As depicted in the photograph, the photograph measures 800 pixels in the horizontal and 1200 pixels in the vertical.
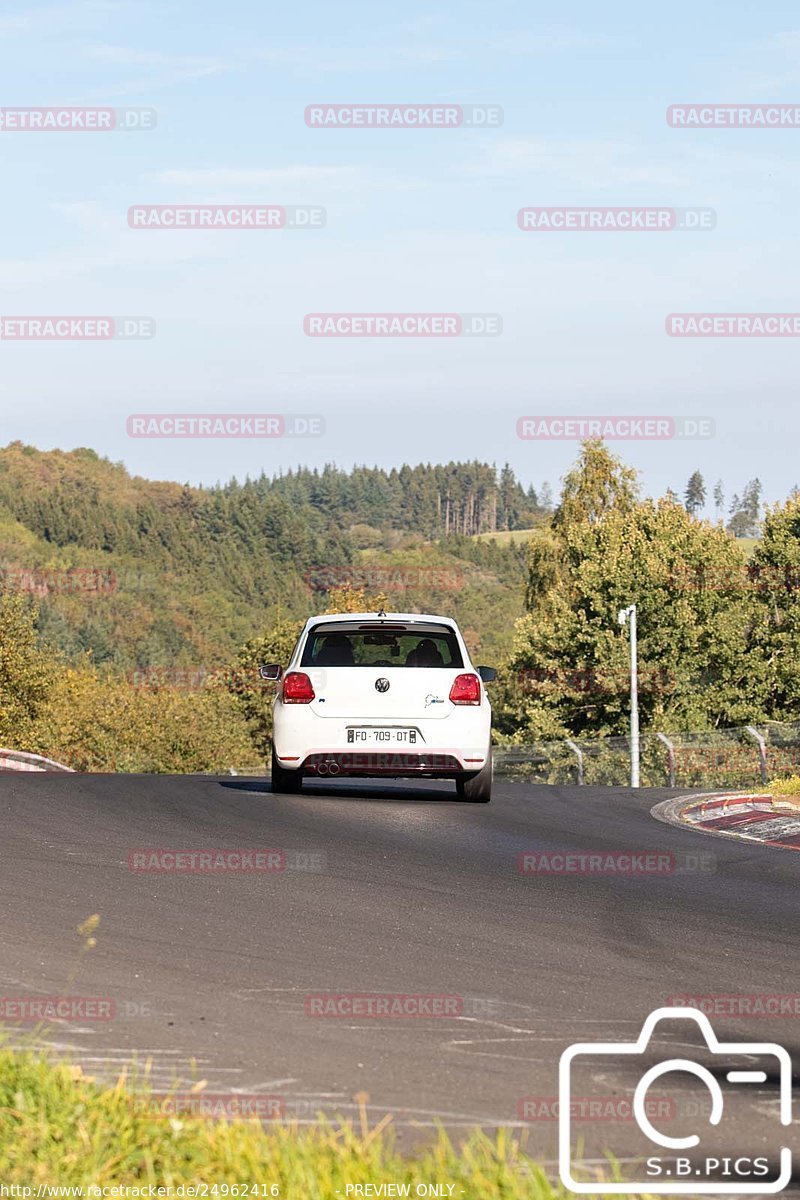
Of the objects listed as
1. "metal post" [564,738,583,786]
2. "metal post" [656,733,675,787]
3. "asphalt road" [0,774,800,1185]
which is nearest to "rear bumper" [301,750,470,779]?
"asphalt road" [0,774,800,1185]

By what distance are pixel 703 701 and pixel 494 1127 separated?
62.2m

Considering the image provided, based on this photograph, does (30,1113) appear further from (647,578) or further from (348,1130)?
(647,578)

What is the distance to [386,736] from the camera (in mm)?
16766

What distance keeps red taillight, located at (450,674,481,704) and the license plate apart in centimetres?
60

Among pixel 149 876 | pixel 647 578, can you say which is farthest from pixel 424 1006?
pixel 647 578

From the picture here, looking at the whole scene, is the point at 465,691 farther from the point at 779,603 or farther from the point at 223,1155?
the point at 779,603

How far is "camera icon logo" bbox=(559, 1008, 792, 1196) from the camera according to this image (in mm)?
4816
